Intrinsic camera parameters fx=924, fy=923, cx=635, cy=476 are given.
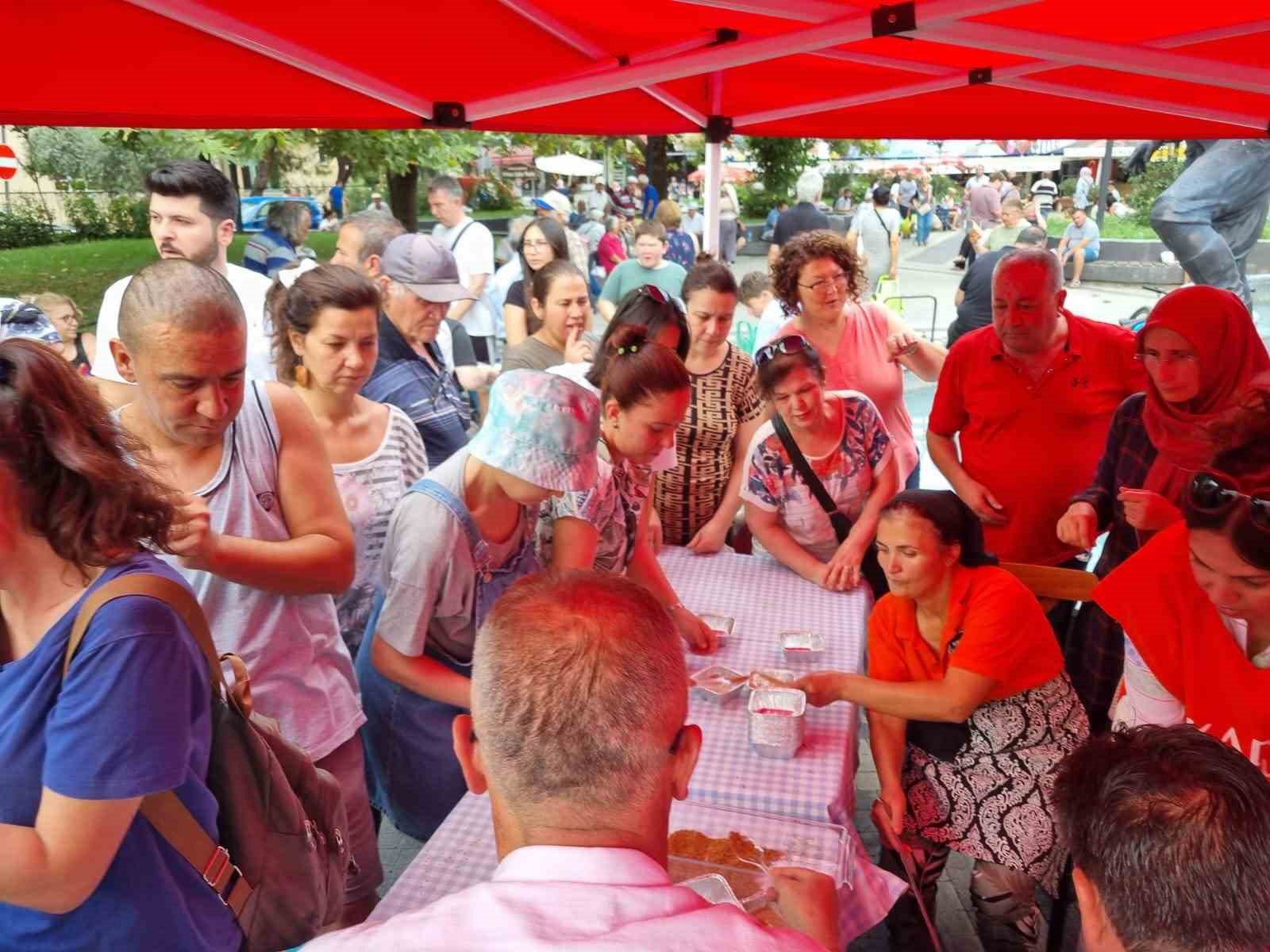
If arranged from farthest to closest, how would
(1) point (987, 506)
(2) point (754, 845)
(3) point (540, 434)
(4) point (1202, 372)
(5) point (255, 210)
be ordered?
1. (5) point (255, 210)
2. (1) point (987, 506)
3. (4) point (1202, 372)
4. (3) point (540, 434)
5. (2) point (754, 845)

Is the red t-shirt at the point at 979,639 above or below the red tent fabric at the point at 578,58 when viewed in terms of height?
below

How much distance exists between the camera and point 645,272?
6312mm

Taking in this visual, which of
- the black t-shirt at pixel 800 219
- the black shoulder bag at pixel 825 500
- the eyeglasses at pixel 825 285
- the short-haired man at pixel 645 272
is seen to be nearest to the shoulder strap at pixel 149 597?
the black shoulder bag at pixel 825 500

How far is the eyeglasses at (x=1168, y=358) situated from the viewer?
109 inches

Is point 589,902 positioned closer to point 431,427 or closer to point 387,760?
point 387,760

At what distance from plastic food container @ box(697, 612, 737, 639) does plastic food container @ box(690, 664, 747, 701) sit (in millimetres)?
247

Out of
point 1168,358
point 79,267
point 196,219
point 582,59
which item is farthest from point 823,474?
point 79,267

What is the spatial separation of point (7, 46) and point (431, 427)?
5.12 ft

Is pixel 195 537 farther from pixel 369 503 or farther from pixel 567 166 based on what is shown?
pixel 567 166

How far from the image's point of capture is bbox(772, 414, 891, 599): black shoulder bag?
3.16 meters

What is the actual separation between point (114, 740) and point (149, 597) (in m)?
0.18

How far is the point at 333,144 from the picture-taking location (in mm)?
11914

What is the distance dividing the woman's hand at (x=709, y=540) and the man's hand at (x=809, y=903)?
2042 millimetres

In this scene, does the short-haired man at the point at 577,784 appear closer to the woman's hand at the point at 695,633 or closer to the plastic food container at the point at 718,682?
the plastic food container at the point at 718,682
